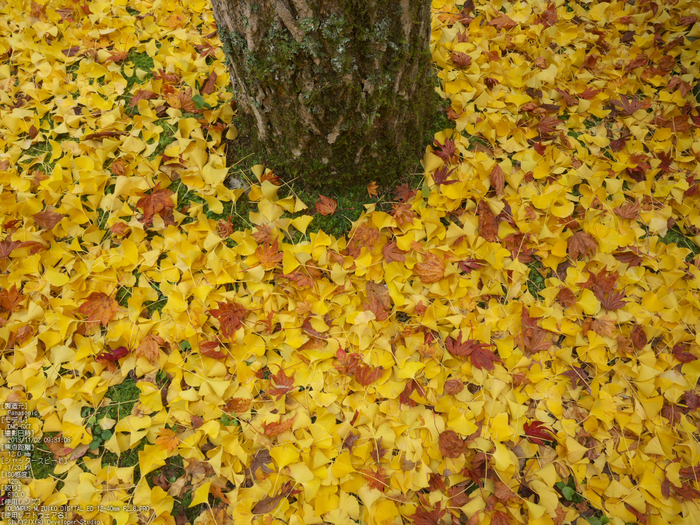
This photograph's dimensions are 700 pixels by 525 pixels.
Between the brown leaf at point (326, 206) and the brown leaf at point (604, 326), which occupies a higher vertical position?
the brown leaf at point (326, 206)

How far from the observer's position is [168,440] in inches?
56.6

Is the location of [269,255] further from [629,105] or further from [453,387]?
[629,105]

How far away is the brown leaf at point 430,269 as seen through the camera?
5.45 ft

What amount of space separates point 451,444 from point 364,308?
558 millimetres

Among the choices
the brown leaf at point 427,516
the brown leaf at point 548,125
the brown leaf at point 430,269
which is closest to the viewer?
the brown leaf at point 427,516

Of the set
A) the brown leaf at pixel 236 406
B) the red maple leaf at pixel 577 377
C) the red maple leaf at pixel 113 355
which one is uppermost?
the red maple leaf at pixel 113 355

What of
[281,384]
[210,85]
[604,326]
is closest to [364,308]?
[281,384]

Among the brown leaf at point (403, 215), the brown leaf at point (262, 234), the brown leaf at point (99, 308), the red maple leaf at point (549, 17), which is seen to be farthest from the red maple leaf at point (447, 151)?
the brown leaf at point (99, 308)

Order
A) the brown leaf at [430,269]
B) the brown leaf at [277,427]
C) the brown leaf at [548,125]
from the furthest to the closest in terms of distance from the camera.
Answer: the brown leaf at [548,125] → the brown leaf at [430,269] → the brown leaf at [277,427]

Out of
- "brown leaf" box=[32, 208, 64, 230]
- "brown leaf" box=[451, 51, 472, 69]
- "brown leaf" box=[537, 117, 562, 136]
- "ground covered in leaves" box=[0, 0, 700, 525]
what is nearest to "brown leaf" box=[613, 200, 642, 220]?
"ground covered in leaves" box=[0, 0, 700, 525]

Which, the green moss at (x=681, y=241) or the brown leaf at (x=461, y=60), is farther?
the brown leaf at (x=461, y=60)

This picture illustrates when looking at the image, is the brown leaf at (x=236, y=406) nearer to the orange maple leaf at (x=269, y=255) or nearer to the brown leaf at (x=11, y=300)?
the orange maple leaf at (x=269, y=255)

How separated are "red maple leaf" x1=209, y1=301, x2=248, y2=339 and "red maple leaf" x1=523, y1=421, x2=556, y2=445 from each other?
109 centimetres

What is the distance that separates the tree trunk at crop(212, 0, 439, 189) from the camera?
1.38 meters
